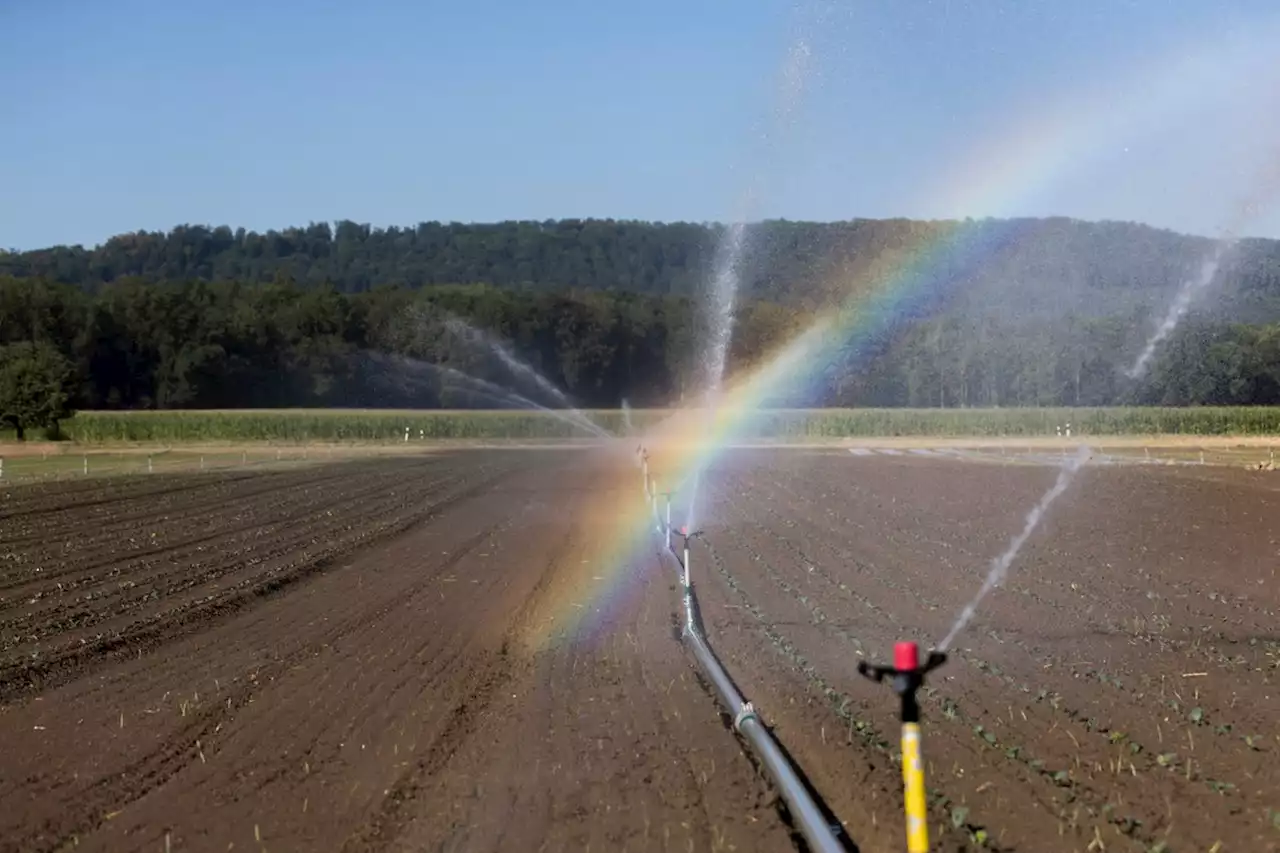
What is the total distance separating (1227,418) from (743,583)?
52.9 metres

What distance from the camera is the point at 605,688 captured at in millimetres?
10281

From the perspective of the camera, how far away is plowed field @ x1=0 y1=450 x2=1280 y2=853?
6855 mm

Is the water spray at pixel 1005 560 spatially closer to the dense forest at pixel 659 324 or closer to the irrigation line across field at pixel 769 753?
the irrigation line across field at pixel 769 753

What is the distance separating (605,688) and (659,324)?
74.9 meters

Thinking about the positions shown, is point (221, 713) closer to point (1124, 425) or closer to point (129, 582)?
point (129, 582)

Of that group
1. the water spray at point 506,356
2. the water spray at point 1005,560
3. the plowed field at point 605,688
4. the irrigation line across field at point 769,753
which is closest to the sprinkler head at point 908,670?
the irrigation line across field at point 769,753

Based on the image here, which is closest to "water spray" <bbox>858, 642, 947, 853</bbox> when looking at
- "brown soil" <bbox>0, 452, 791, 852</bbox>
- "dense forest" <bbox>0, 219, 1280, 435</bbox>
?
"brown soil" <bbox>0, 452, 791, 852</bbox>

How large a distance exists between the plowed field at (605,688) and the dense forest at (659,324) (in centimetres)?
414

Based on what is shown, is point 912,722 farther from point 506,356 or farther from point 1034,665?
point 506,356

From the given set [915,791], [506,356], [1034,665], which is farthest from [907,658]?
[506,356]

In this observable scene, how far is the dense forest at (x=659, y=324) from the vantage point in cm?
2627

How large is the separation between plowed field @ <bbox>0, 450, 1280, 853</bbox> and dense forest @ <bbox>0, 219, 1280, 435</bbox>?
4141mm

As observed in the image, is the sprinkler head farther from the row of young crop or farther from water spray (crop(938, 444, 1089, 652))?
the row of young crop

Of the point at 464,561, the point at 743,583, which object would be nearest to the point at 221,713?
the point at 743,583
